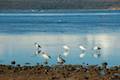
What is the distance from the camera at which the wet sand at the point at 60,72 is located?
51.1 ft

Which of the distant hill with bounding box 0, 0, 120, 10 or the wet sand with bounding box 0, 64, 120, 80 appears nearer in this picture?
the wet sand with bounding box 0, 64, 120, 80

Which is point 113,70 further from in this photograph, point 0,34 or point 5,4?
point 5,4

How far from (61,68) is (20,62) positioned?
7.87ft

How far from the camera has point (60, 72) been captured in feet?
53.5

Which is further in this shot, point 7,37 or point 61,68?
point 7,37

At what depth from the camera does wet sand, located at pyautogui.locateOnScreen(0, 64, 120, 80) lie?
15.6 m

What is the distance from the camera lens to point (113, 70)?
54.0ft

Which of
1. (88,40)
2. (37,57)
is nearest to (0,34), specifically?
(88,40)

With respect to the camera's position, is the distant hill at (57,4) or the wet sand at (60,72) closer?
the wet sand at (60,72)

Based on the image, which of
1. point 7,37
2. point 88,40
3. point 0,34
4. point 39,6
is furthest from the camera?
point 39,6

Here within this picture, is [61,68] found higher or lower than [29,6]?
lower

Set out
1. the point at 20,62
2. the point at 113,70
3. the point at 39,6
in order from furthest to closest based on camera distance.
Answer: the point at 39,6 → the point at 20,62 → the point at 113,70

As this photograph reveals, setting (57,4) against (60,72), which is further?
(57,4)

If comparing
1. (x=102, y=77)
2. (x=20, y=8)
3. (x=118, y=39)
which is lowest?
(x=102, y=77)
